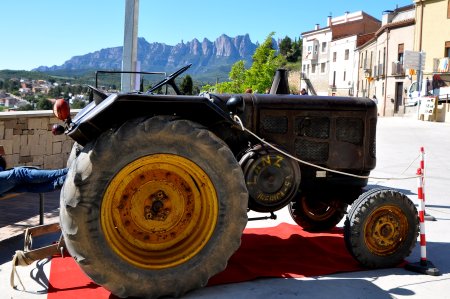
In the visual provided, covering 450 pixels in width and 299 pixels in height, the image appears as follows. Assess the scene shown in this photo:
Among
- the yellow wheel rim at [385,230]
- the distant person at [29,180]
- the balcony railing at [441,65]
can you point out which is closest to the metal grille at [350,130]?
the yellow wheel rim at [385,230]

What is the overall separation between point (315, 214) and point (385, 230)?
1.24m

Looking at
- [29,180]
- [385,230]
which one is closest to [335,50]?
[385,230]

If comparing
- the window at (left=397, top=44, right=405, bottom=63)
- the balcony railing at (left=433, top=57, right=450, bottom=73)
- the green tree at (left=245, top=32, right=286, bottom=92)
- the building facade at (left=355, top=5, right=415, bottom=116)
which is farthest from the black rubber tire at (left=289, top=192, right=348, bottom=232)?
the window at (left=397, top=44, right=405, bottom=63)

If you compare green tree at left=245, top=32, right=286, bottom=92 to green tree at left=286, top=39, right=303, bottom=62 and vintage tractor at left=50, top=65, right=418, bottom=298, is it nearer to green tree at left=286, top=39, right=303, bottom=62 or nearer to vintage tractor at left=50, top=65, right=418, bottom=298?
vintage tractor at left=50, top=65, right=418, bottom=298

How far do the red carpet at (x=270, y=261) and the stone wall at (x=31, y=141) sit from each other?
4.07 metres

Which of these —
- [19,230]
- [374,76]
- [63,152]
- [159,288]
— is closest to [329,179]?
[159,288]

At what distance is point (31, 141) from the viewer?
8266 millimetres

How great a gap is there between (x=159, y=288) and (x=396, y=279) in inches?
75.8

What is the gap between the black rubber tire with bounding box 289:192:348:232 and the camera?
213 inches

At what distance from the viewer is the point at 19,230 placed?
5375 mm

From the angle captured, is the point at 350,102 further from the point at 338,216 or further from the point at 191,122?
the point at 191,122

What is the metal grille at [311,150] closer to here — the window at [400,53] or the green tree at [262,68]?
the green tree at [262,68]

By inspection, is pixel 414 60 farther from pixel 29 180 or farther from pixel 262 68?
pixel 29 180

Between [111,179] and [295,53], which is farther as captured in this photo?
[295,53]
